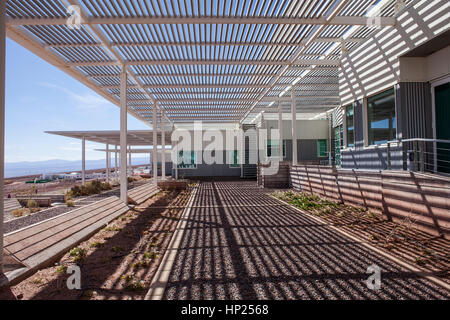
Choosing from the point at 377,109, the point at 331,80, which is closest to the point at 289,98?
the point at 331,80

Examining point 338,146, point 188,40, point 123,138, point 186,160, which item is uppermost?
point 188,40

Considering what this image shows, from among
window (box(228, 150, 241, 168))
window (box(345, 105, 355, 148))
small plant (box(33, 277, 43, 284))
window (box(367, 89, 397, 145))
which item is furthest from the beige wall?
window (box(228, 150, 241, 168))

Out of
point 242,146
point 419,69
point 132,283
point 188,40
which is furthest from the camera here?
point 242,146

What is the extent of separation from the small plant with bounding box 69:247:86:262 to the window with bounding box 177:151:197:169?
2021 centimetres

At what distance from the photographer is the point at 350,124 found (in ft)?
34.0

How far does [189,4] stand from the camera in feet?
19.0

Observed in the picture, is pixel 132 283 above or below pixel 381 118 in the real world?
below

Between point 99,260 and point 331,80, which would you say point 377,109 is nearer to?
point 331,80

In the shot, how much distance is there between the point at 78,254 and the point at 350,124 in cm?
950

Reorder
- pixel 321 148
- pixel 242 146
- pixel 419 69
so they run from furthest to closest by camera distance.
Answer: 1. pixel 242 146
2. pixel 321 148
3. pixel 419 69

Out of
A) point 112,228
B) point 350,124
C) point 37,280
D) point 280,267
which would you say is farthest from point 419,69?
Answer: point 37,280

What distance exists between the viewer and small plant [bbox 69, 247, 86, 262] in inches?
163

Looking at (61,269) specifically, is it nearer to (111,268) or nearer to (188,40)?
(111,268)

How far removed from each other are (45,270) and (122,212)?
431cm
